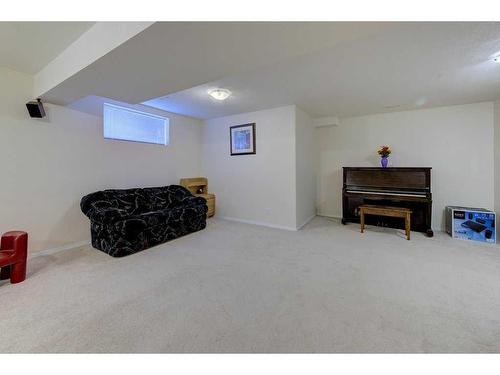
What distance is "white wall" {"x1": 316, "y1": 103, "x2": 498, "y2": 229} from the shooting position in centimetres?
361

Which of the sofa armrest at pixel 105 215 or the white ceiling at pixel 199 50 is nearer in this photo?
the white ceiling at pixel 199 50

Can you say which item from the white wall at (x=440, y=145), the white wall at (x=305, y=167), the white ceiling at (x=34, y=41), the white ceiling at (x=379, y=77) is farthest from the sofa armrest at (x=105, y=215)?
the white wall at (x=440, y=145)

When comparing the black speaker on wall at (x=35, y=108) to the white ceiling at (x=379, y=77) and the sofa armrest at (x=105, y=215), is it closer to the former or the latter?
the sofa armrest at (x=105, y=215)

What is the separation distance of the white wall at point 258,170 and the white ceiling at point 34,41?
117 inches

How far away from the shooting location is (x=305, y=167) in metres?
4.41

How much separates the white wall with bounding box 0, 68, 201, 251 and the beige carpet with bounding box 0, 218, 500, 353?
49 cm

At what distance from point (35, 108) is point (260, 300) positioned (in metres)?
3.54

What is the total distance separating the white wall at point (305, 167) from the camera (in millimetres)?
4055

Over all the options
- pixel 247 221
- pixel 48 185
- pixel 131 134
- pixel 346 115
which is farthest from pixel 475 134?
pixel 48 185

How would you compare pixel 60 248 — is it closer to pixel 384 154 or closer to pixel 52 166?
pixel 52 166

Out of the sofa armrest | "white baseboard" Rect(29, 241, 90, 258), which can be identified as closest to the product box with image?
the sofa armrest
